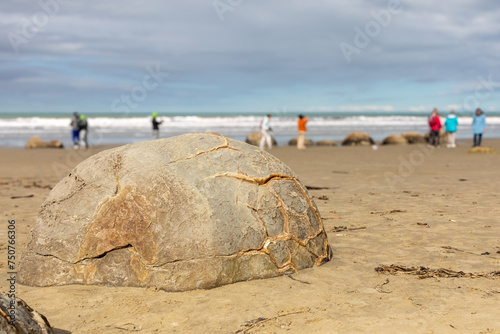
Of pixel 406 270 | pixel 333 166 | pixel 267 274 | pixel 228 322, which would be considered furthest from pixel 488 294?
pixel 333 166

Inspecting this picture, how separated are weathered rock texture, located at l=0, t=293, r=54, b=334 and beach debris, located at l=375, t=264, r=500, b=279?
2.86m

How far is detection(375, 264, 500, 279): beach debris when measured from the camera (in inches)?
164

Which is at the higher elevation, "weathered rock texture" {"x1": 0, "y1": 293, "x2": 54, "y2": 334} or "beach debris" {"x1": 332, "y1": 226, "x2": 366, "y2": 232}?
"weathered rock texture" {"x1": 0, "y1": 293, "x2": 54, "y2": 334}

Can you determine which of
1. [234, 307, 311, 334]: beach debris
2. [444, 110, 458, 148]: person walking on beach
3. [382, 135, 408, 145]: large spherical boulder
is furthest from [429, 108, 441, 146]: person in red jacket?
[234, 307, 311, 334]: beach debris

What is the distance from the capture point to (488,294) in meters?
3.73

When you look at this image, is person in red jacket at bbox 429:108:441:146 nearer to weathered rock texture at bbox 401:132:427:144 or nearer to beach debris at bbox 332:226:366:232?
weathered rock texture at bbox 401:132:427:144

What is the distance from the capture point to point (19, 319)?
264 cm

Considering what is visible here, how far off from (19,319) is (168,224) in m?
1.44

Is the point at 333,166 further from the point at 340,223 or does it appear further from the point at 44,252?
the point at 44,252

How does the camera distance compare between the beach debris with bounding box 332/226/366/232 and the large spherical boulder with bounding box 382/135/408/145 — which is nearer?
Result: the beach debris with bounding box 332/226/366/232

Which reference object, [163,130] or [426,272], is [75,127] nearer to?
[163,130]

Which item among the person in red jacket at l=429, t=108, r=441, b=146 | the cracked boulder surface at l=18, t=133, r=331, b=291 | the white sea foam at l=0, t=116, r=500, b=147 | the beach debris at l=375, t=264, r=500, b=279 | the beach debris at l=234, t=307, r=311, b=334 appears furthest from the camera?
the white sea foam at l=0, t=116, r=500, b=147

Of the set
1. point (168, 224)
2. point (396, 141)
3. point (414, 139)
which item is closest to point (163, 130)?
point (396, 141)

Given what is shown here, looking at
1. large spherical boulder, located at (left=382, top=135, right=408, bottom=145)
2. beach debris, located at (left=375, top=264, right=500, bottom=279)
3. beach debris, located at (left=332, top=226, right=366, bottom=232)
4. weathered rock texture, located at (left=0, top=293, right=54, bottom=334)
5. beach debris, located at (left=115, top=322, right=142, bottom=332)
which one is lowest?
beach debris, located at (left=115, top=322, right=142, bottom=332)
